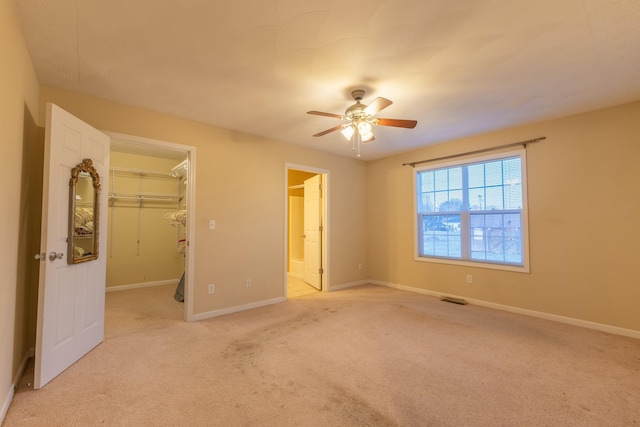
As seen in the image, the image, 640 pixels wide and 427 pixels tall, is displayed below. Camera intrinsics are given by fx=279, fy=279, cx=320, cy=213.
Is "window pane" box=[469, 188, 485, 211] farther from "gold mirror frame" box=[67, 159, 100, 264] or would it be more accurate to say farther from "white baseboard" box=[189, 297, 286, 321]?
"gold mirror frame" box=[67, 159, 100, 264]

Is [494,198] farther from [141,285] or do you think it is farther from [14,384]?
[141,285]

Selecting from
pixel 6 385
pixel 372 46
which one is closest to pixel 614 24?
pixel 372 46

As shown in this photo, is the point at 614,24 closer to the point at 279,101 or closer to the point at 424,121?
the point at 424,121

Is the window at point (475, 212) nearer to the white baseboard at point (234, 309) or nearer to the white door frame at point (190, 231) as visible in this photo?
the white baseboard at point (234, 309)

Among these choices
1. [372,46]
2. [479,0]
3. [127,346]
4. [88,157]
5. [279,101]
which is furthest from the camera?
[279,101]

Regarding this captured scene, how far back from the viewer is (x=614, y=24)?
6.17 feet

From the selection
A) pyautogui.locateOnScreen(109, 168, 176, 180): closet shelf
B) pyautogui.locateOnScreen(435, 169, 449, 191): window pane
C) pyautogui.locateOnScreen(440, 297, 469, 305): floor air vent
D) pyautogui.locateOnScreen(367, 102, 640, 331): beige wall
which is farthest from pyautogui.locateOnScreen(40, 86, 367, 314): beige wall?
pyautogui.locateOnScreen(367, 102, 640, 331): beige wall

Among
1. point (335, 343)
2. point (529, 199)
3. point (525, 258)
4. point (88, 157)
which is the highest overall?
point (88, 157)

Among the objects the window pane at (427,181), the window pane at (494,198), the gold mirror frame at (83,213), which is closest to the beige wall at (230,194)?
the gold mirror frame at (83,213)

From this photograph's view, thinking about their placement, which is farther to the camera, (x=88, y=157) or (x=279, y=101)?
(x=279, y=101)

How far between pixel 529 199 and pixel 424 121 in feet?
5.79

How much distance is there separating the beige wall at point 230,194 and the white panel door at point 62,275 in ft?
1.80

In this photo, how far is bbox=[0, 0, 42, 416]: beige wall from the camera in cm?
167

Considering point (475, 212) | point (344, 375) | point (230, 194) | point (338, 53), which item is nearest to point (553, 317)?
point (475, 212)
